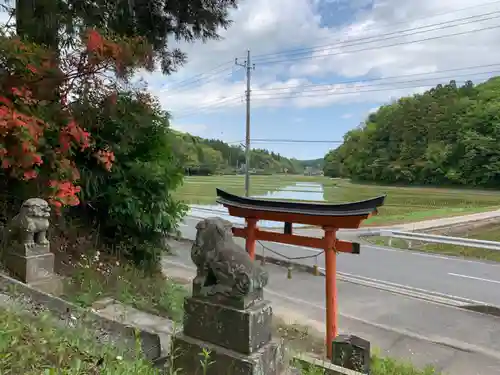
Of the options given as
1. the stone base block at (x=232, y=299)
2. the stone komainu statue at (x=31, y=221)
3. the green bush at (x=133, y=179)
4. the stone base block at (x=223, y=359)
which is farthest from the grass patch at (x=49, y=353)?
the green bush at (x=133, y=179)

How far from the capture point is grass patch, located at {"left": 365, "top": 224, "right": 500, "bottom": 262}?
478 inches

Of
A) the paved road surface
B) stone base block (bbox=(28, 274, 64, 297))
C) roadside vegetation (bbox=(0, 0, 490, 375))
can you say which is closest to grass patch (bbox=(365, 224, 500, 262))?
the paved road surface

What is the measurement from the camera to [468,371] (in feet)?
15.9

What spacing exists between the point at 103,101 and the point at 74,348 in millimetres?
4070

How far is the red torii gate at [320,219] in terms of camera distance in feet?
15.8

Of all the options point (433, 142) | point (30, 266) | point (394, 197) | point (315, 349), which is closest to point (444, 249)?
point (315, 349)

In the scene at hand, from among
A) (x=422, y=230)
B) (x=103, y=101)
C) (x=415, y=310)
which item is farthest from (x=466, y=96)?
(x=103, y=101)

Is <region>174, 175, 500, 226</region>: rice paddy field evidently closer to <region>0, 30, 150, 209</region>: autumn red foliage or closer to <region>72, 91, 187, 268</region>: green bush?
<region>72, 91, 187, 268</region>: green bush

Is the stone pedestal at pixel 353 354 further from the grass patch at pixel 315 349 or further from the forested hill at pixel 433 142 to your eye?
the forested hill at pixel 433 142

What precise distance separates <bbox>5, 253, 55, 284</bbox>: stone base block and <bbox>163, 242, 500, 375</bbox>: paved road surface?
3.89 m

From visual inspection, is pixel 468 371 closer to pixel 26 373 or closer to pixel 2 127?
pixel 26 373

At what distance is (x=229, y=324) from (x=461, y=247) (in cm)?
1295

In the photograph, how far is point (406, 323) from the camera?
21.3 feet

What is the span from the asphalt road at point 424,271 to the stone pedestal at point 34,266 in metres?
4.57
